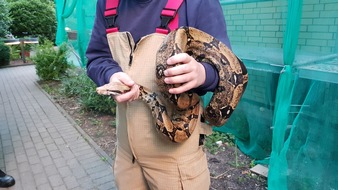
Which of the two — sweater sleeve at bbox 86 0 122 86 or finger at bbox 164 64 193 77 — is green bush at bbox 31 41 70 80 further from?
finger at bbox 164 64 193 77

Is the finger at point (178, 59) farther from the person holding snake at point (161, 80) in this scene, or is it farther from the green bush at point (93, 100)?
the green bush at point (93, 100)

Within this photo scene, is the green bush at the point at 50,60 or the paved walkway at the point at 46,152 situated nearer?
the paved walkway at the point at 46,152

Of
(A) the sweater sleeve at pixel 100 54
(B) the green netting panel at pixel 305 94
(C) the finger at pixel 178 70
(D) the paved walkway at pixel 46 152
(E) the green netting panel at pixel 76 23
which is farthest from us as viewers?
(E) the green netting panel at pixel 76 23

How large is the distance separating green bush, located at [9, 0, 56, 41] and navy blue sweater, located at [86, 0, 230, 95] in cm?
2265

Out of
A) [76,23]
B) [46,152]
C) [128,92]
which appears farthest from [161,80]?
[76,23]

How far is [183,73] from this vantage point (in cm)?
117

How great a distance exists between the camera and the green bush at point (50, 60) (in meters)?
10.0

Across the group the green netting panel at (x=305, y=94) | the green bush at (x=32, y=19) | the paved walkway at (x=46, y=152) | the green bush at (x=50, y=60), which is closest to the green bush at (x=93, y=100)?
the paved walkway at (x=46, y=152)

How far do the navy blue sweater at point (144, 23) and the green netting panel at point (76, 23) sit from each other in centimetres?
542

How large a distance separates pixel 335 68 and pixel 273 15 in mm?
1231

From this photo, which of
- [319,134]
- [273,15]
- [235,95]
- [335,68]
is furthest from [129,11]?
[273,15]

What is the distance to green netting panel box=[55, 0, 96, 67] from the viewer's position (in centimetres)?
712

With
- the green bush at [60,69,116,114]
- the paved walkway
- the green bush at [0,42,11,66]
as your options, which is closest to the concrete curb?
the paved walkway

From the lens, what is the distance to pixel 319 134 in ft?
9.13
